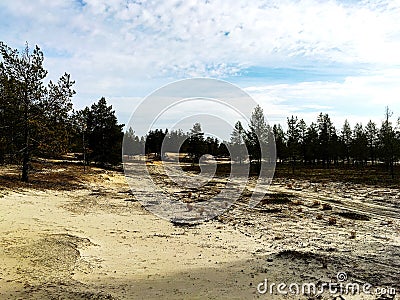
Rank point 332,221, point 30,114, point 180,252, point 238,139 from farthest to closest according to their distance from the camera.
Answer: point 238,139, point 30,114, point 332,221, point 180,252

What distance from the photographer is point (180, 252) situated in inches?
435

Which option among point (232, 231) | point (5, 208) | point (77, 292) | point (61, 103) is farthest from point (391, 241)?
point (61, 103)

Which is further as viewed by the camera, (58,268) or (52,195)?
(52,195)

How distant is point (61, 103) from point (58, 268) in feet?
66.9

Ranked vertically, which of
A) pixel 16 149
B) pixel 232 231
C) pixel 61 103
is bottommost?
pixel 232 231

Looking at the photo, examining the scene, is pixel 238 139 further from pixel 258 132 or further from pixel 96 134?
pixel 96 134

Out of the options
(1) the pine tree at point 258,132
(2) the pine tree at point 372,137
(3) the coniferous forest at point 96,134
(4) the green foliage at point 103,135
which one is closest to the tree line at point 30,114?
(3) the coniferous forest at point 96,134

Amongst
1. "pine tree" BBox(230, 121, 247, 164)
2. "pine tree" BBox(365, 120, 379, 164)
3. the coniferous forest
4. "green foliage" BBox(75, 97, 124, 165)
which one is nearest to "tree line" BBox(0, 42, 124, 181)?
the coniferous forest

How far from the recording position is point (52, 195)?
21828mm

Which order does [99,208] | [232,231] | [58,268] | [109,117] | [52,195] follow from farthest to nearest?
[109,117] → [52,195] → [99,208] → [232,231] → [58,268]

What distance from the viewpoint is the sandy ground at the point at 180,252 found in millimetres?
7820

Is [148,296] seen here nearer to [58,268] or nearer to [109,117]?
[58,268]

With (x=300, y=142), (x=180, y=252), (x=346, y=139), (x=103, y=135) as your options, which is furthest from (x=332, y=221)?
(x=346, y=139)

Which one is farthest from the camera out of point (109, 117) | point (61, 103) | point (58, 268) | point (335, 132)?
point (335, 132)
